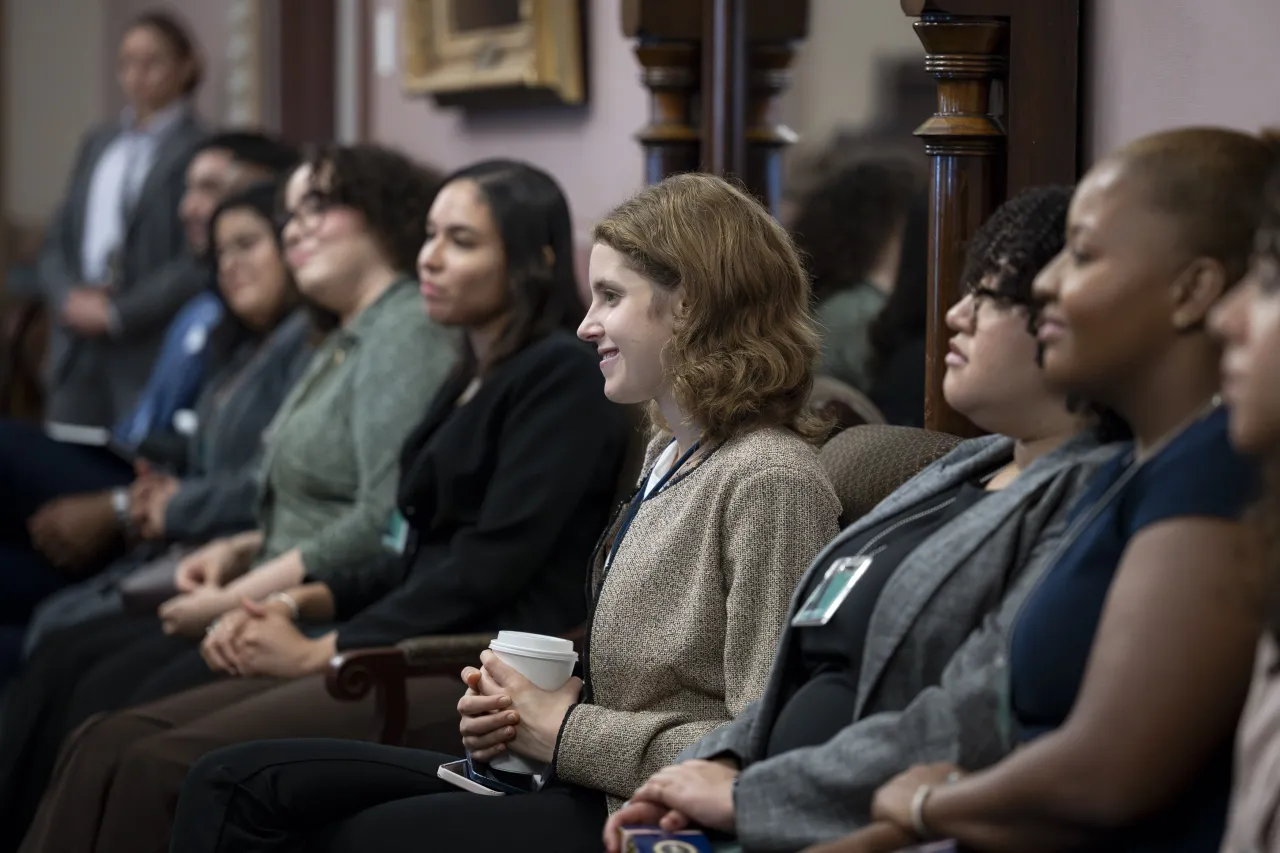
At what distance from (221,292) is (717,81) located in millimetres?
1627

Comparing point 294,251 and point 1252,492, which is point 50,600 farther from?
point 1252,492

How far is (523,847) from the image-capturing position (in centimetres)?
222

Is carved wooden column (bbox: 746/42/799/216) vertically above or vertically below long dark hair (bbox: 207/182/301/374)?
above

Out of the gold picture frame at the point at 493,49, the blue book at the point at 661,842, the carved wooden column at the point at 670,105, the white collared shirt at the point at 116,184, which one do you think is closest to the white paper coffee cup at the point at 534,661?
the blue book at the point at 661,842

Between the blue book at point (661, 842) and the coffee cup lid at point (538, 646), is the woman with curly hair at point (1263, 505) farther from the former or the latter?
the coffee cup lid at point (538, 646)

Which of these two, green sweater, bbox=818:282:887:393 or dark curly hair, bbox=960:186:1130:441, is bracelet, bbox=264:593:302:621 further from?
→ dark curly hair, bbox=960:186:1130:441

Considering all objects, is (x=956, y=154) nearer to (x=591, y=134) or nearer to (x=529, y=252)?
(x=529, y=252)

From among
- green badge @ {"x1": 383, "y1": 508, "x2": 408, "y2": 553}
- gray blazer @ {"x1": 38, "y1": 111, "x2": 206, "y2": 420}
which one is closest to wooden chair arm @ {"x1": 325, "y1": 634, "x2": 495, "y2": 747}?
green badge @ {"x1": 383, "y1": 508, "x2": 408, "y2": 553}

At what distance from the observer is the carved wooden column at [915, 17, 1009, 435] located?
2.59m

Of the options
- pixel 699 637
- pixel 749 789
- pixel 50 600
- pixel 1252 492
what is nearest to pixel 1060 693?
pixel 1252 492

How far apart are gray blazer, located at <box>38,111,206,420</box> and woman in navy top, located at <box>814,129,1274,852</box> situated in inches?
176

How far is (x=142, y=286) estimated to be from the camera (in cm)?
582

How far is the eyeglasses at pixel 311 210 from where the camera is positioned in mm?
3779

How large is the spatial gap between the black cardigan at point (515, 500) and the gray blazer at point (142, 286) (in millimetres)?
2844
